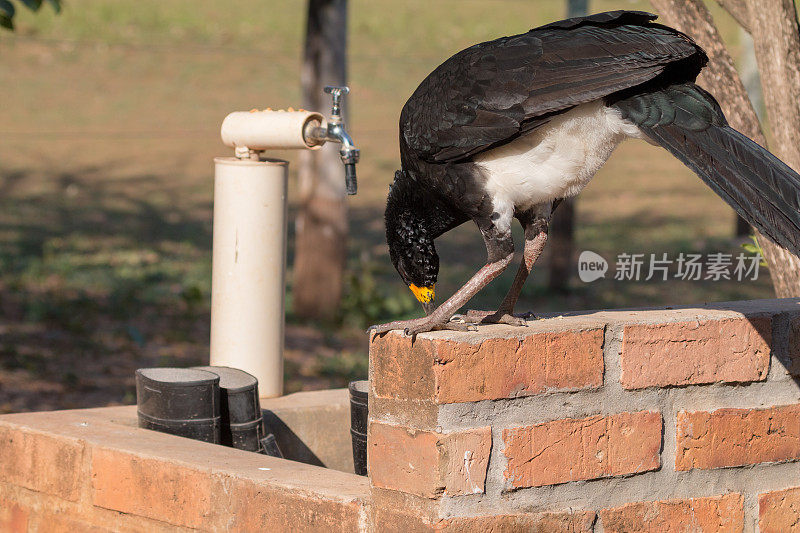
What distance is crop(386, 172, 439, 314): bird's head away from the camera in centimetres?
324

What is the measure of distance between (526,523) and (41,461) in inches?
65.0

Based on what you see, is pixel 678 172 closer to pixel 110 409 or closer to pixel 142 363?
pixel 142 363

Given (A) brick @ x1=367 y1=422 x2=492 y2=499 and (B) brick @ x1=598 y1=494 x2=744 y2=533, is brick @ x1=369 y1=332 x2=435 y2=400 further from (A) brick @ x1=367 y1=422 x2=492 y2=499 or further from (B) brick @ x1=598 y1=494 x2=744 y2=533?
(B) brick @ x1=598 y1=494 x2=744 y2=533

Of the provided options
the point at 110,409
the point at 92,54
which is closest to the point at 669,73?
the point at 110,409

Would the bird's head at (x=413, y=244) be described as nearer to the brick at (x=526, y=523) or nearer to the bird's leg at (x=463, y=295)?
the bird's leg at (x=463, y=295)

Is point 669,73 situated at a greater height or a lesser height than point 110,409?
greater

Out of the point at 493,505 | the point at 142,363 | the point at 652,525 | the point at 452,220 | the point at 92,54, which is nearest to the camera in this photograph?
the point at 493,505

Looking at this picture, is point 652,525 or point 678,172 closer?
point 652,525

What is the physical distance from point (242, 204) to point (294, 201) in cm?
1196

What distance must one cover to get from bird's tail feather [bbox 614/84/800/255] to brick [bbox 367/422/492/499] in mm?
850

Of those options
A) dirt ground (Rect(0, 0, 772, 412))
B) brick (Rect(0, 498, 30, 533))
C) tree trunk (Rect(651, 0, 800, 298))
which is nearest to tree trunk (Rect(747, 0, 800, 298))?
tree trunk (Rect(651, 0, 800, 298))

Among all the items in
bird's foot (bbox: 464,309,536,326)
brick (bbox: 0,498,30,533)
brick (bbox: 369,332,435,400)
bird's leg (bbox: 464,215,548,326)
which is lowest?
brick (bbox: 0,498,30,533)

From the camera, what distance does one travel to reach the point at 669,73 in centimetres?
279

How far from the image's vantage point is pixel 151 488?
9.93 feet
